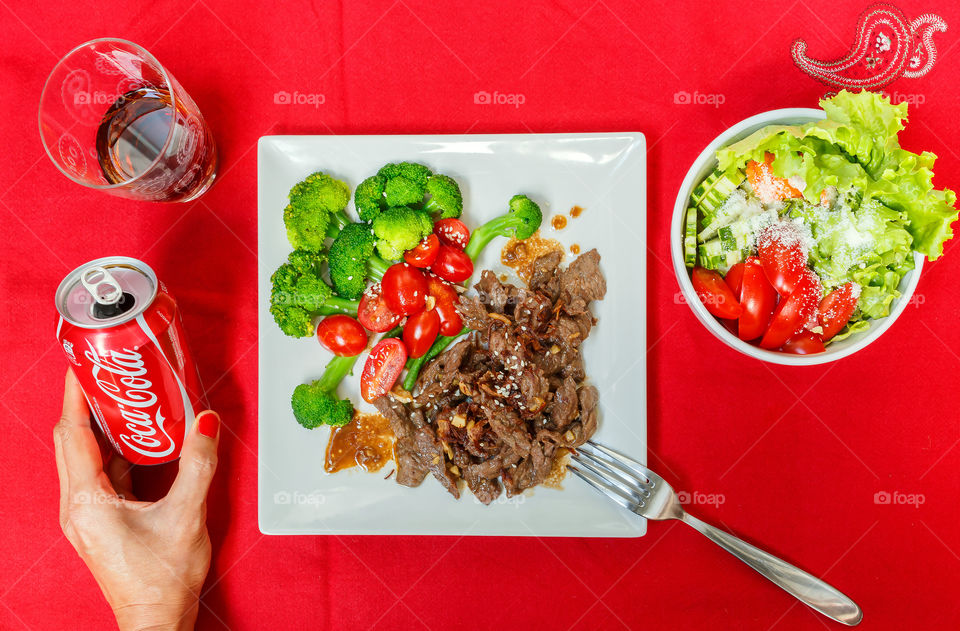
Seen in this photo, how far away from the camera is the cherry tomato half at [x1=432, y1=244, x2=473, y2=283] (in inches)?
83.4

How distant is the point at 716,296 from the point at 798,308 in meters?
0.24

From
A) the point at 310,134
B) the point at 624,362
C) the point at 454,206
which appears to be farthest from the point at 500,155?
the point at 624,362

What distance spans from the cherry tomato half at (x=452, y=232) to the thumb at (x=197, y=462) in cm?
106

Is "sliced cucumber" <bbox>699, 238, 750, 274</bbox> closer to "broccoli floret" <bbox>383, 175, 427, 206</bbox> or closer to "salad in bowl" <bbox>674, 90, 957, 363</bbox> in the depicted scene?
"salad in bowl" <bbox>674, 90, 957, 363</bbox>

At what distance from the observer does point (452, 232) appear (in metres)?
2.15

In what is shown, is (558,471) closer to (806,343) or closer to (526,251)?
(526,251)

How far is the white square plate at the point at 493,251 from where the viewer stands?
2.15 m

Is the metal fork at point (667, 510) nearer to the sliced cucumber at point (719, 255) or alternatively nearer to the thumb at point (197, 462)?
the sliced cucumber at point (719, 255)

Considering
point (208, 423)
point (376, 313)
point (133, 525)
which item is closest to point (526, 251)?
point (376, 313)

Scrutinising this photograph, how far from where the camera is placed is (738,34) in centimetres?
230

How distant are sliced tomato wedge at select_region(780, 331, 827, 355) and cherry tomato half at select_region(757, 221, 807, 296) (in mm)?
181

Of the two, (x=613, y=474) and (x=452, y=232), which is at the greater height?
(x=452, y=232)

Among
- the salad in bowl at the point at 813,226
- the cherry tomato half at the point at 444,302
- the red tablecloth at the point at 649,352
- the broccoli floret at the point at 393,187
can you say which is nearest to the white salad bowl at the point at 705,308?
the salad in bowl at the point at 813,226

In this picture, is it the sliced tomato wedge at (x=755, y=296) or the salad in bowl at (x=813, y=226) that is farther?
the sliced tomato wedge at (x=755, y=296)
